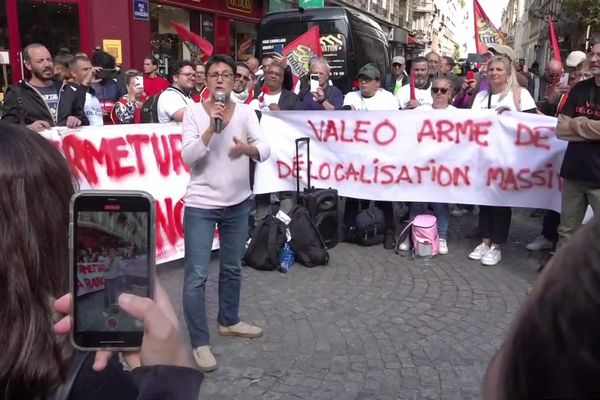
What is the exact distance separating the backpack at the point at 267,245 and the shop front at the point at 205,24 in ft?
27.1

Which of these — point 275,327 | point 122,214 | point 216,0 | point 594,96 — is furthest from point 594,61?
point 216,0

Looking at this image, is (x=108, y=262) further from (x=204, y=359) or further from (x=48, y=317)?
(x=204, y=359)

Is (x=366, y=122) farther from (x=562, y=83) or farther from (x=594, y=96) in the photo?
(x=562, y=83)

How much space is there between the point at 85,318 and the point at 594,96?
174 inches

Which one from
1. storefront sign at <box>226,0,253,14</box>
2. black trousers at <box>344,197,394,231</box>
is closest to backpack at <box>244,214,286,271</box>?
black trousers at <box>344,197,394,231</box>

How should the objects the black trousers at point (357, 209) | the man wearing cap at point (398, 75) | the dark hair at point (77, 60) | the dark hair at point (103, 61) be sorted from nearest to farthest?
the black trousers at point (357, 209) < the dark hair at point (77, 60) < the dark hair at point (103, 61) < the man wearing cap at point (398, 75)

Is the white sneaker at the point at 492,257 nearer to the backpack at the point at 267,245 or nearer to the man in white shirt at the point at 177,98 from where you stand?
the backpack at the point at 267,245

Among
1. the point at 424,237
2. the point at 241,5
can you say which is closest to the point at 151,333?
the point at 424,237

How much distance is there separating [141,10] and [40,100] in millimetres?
7908

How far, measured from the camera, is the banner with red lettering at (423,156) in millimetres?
5426

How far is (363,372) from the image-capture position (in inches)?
137

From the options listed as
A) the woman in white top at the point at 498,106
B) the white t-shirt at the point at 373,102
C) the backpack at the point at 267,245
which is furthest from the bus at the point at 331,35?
the backpack at the point at 267,245

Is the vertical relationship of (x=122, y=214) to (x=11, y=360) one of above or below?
above

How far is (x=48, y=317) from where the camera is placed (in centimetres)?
113
